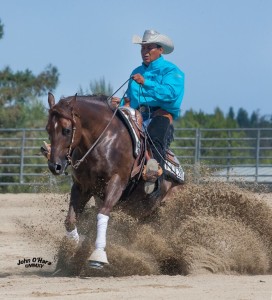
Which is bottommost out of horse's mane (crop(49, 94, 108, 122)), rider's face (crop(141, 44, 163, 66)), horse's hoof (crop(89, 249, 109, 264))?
horse's hoof (crop(89, 249, 109, 264))

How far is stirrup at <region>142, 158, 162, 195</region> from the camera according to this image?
9.83 m

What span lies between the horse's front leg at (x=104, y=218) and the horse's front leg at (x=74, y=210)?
14.5 inches

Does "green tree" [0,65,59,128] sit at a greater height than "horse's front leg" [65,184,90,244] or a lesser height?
greater

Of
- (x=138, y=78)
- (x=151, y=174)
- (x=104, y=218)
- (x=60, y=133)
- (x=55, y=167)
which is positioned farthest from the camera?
(x=138, y=78)

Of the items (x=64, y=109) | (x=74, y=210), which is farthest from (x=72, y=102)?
(x=74, y=210)

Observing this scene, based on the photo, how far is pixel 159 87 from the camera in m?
10.2

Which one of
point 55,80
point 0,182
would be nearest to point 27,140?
point 0,182

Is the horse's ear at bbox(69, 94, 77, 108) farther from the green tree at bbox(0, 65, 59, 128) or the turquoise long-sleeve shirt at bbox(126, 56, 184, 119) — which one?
the green tree at bbox(0, 65, 59, 128)

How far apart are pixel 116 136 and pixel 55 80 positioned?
22819 millimetres

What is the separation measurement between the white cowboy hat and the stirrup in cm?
135

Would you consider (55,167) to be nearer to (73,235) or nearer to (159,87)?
(73,235)

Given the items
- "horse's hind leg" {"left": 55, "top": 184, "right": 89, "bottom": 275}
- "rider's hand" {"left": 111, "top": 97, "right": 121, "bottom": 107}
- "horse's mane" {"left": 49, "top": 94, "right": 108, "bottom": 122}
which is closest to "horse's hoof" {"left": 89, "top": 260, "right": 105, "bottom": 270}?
"horse's hind leg" {"left": 55, "top": 184, "right": 89, "bottom": 275}

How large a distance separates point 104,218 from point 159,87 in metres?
1.73

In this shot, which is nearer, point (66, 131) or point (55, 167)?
point (55, 167)
